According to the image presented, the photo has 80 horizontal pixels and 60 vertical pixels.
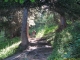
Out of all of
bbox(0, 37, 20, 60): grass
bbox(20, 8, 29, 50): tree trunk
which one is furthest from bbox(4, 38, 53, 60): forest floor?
bbox(0, 37, 20, 60): grass

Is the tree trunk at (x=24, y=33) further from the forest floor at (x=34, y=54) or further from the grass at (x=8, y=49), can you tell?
the grass at (x=8, y=49)

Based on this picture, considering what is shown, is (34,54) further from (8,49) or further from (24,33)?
(8,49)

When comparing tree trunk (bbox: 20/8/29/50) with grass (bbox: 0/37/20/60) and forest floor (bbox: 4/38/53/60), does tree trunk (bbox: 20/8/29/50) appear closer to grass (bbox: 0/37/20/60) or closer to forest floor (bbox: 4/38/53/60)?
forest floor (bbox: 4/38/53/60)

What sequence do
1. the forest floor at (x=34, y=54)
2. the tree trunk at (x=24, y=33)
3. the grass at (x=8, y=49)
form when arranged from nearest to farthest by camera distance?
the forest floor at (x=34, y=54)
the tree trunk at (x=24, y=33)
the grass at (x=8, y=49)

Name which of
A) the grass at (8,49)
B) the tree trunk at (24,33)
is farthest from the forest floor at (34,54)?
the grass at (8,49)

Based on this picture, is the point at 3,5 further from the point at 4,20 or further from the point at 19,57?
the point at 4,20

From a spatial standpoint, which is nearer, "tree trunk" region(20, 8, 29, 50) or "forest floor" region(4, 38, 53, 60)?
"forest floor" region(4, 38, 53, 60)

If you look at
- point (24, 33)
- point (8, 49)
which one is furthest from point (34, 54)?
point (8, 49)

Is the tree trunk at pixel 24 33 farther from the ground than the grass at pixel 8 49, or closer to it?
farther from the ground

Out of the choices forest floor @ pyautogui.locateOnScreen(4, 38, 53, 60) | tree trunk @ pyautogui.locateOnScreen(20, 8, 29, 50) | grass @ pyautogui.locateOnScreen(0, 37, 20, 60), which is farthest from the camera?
grass @ pyautogui.locateOnScreen(0, 37, 20, 60)

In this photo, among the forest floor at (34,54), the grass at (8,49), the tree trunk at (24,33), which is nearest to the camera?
the forest floor at (34,54)

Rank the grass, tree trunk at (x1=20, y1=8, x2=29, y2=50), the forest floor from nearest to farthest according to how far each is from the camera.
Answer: the forest floor → tree trunk at (x1=20, y1=8, x2=29, y2=50) → the grass

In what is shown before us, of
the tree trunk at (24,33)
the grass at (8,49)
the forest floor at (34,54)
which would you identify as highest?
the tree trunk at (24,33)

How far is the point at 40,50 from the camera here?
584 inches
